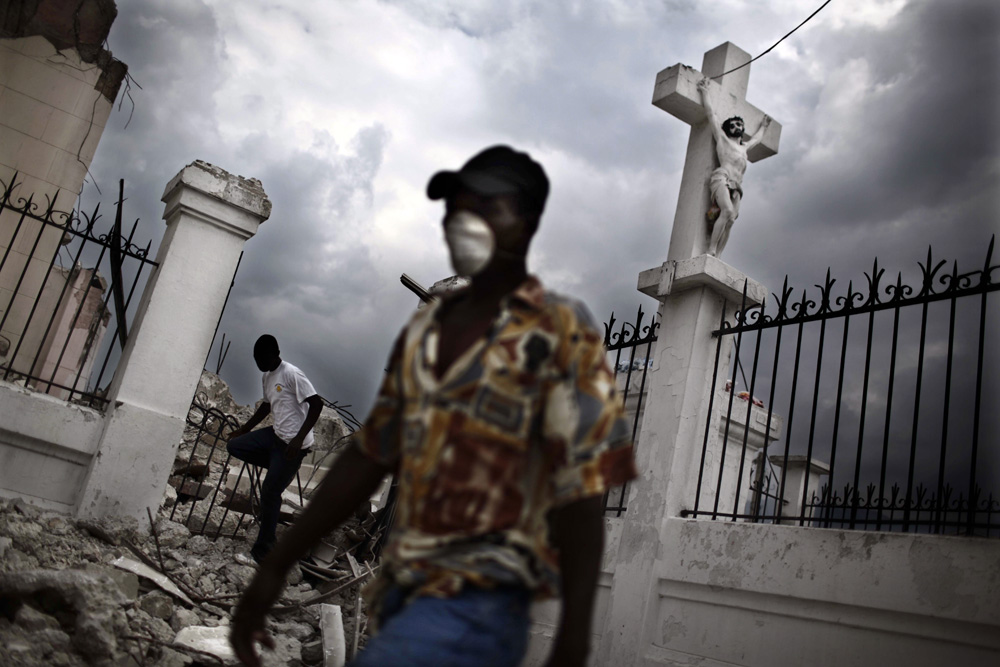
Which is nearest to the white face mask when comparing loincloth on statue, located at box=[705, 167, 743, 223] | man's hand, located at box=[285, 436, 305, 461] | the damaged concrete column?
man's hand, located at box=[285, 436, 305, 461]

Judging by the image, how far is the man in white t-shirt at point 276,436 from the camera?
5.93 metres

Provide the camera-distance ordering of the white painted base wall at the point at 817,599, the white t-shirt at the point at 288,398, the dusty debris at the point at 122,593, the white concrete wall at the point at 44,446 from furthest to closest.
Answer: the white t-shirt at the point at 288,398, the white concrete wall at the point at 44,446, the dusty debris at the point at 122,593, the white painted base wall at the point at 817,599

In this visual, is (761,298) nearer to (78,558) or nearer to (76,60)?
(78,558)

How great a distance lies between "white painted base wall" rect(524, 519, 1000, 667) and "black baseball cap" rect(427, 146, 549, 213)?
333 cm

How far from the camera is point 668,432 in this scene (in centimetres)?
573

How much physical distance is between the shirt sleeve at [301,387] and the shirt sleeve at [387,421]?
4.53 metres

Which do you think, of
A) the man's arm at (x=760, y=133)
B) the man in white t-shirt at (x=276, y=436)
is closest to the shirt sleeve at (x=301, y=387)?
the man in white t-shirt at (x=276, y=436)

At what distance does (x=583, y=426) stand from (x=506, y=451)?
0.15 metres

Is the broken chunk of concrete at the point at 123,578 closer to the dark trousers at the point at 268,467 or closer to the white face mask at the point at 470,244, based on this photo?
the dark trousers at the point at 268,467

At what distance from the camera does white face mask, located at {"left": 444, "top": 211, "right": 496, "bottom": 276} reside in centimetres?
161

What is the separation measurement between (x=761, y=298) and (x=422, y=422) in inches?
193

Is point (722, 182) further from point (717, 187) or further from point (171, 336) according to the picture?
point (171, 336)

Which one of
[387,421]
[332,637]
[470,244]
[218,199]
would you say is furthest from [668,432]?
[470,244]

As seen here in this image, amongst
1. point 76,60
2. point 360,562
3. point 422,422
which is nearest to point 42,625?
point 360,562
